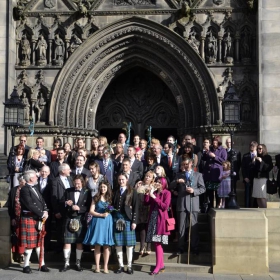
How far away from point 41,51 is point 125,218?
8775 millimetres

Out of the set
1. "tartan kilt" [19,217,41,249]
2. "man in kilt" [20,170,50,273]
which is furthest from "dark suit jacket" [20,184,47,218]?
"tartan kilt" [19,217,41,249]

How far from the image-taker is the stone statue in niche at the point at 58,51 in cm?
1669

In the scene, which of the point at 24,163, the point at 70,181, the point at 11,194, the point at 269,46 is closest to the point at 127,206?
the point at 70,181

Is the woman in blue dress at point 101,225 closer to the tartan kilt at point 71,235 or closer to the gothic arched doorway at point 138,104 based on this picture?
the tartan kilt at point 71,235

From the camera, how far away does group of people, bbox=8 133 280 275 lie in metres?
9.35

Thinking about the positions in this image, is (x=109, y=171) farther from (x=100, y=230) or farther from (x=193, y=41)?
(x=193, y=41)

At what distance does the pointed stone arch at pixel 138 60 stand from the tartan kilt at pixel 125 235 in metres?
7.28

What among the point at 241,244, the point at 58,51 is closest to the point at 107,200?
the point at 241,244

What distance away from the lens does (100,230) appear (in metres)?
9.29

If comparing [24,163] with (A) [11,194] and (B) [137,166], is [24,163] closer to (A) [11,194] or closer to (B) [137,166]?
(A) [11,194]

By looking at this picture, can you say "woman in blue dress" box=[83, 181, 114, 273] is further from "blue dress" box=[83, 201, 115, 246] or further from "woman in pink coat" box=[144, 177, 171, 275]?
"woman in pink coat" box=[144, 177, 171, 275]

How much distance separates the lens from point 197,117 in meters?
16.4

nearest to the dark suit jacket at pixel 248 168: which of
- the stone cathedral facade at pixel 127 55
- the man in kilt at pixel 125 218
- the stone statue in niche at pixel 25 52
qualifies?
the man in kilt at pixel 125 218

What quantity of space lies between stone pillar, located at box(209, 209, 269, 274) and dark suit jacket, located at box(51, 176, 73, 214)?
2771 mm
